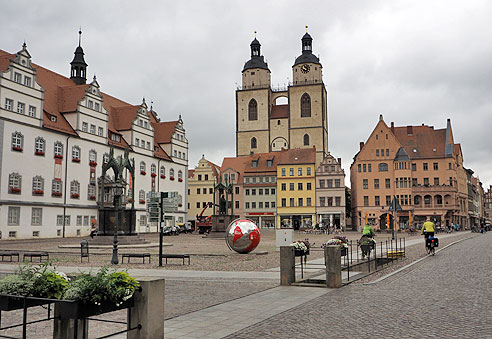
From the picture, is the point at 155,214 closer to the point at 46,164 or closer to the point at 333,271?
the point at 333,271

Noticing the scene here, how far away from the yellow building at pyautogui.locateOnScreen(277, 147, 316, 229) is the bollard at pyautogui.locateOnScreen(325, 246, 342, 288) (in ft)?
217

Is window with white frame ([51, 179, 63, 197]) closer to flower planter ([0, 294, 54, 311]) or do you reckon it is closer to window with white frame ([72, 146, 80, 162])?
window with white frame ([72, 146, 80, 162])

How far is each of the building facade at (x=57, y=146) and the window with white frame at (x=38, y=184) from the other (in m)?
0.10

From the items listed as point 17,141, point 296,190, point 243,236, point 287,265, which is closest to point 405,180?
point 296,190

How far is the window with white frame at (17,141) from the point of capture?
43.4m

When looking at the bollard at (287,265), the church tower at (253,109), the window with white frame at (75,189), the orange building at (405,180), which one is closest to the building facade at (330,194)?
the orange building at (405,180)

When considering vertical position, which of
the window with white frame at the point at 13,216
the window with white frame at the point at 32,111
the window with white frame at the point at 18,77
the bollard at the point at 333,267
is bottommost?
the bollard at the point at 333,267

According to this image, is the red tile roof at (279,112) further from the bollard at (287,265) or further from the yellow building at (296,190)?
the bollard at (287,265)

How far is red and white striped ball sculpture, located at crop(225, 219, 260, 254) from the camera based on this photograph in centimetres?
2386

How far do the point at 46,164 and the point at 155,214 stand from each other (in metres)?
32.3

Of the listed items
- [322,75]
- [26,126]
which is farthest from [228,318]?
A: [322,75]

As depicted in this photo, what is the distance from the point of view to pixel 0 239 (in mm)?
41062

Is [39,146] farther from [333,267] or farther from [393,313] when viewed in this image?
[393,313]

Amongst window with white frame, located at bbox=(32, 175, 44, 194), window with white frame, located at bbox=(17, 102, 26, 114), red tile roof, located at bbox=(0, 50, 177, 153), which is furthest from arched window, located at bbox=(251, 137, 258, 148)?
window with white frame, located at bbox=(17, 102, 26, 114)
